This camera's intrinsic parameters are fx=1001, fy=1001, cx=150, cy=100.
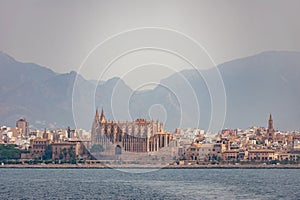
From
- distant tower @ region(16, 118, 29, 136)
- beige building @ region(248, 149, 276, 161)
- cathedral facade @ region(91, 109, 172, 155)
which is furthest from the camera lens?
distant tower @ region(16, 118, 29, 136)

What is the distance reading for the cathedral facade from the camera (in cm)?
10881

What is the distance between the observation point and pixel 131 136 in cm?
11119

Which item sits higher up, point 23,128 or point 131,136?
point 23,128

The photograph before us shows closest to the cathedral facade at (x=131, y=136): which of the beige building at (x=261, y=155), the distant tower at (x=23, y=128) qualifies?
the beige building at (x=261, y=155)

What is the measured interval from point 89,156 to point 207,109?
59.9m

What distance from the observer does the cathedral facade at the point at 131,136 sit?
109 meters

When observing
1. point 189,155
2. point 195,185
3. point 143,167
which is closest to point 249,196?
point 195,185

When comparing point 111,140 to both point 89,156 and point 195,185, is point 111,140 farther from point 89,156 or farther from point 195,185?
point 195,185

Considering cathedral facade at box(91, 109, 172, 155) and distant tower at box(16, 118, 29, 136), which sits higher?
distant tower at box(16, 118, 29, 136)

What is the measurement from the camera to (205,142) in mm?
119062

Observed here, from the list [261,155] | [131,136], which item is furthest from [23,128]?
[261,155]

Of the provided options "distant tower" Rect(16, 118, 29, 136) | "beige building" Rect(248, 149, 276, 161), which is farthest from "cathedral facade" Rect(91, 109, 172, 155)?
"distant tower" Rect(16, 118, 29, 136)

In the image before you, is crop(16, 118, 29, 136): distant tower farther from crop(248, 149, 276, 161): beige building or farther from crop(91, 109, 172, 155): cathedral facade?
crop(248, 149, 276, 161): beige building

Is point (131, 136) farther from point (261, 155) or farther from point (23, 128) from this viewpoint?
point (23, 128)
